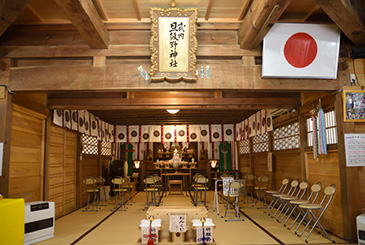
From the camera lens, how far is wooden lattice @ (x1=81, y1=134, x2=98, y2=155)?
8.77 meters

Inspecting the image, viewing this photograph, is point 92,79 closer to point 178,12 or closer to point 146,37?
point 146,37

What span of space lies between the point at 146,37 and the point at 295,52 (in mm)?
2261

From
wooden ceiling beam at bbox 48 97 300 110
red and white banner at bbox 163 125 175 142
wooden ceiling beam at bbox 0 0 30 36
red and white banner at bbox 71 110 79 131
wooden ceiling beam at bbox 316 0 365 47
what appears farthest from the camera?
red and white banner at bbox 163 125 175 142

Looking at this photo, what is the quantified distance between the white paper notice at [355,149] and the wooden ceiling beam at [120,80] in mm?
1210

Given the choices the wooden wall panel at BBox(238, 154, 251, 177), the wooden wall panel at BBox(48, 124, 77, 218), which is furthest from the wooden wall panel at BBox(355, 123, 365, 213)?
the wooden wall panel at BBox(238, 154, 251, 177)

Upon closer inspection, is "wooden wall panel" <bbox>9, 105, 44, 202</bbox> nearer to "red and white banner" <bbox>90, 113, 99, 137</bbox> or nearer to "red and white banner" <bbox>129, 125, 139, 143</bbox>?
"red and white banner" <bbox>90, 113, 99, 137</bbox>

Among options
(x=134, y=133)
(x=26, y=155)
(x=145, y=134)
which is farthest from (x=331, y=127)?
(x=134, y=133)

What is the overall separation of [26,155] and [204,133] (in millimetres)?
7156

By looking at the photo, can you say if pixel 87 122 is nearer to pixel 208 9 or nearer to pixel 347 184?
pixel 208 9

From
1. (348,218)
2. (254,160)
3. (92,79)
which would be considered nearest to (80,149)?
(92,79)

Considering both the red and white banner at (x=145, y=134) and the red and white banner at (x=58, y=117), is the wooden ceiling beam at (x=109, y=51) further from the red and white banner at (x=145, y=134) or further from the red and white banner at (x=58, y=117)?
the red and white banner at (x=145, y=134)

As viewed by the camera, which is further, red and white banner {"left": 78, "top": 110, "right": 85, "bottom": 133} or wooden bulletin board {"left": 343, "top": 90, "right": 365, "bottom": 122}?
red and white banner {"left": 78, "top": 110, "right": 85, "bottom": 133}

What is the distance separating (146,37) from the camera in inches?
178

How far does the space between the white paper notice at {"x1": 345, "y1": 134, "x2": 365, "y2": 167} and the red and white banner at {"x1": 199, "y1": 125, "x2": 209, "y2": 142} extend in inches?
285
